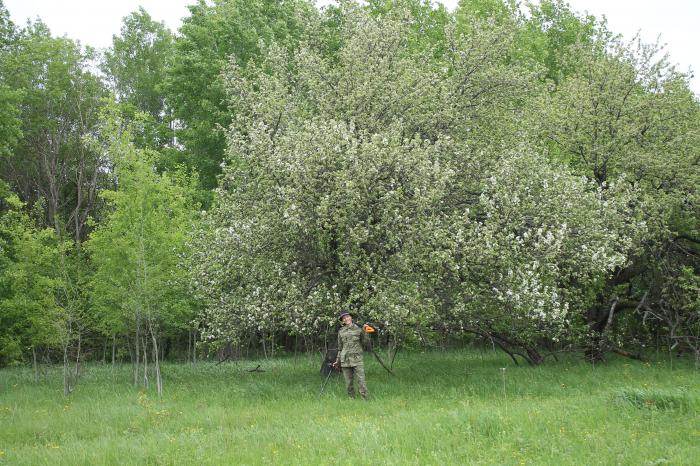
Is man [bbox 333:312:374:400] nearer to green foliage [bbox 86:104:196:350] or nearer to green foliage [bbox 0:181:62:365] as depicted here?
green foliage [bbox 86:104:196:350]

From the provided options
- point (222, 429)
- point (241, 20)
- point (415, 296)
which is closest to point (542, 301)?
point (415, 296)

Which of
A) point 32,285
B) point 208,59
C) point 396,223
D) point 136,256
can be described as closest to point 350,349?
point 396,223

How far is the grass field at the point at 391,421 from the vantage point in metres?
9.47

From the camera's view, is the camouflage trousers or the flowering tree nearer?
the camouflage trousers

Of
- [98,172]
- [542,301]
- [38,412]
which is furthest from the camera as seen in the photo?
[98,172]

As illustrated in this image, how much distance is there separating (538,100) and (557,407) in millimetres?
12785

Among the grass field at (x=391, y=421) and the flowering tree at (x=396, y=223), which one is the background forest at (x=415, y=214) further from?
the grass field at (x=391, y=421)

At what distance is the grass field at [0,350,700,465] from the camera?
947 centimetres

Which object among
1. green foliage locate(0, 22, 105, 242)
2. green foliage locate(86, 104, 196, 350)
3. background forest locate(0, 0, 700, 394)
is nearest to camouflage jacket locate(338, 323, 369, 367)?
background forest locate(0, 0, 700, 394)

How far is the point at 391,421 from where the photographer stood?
38.8 feet

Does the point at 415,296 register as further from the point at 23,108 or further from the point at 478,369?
the point at 23,108

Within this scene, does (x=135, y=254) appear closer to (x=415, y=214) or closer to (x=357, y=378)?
(x=357, y=378)

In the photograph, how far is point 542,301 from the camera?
15281 millimetres

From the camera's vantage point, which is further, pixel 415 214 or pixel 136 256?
pixel 136 256
